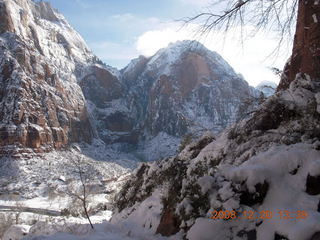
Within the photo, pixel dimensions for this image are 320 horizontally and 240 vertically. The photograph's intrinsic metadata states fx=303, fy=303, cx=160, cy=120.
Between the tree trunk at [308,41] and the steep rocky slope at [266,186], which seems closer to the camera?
the steep rocky slope at [266,186]

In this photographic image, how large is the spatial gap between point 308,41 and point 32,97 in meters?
110

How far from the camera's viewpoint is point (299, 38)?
19.3ft

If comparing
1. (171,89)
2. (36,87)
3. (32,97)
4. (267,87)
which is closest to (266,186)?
(267,87)

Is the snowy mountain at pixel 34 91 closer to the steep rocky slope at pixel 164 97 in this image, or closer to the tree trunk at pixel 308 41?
the steep rocky slope at pixel 164 97

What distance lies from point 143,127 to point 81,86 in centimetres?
3685

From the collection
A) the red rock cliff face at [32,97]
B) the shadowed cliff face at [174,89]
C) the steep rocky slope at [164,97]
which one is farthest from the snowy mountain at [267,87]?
the shadowed cliff face at [174,89]

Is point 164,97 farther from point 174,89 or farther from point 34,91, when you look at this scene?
point 34,91

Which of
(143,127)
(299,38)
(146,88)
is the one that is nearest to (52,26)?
(146,88)

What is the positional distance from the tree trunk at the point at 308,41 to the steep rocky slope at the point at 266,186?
0.61 meters

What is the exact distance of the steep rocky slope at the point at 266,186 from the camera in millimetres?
3033

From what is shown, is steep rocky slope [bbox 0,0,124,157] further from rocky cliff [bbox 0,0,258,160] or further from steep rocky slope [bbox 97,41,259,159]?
steep rocky slope [bbox 97,41,259,159]
